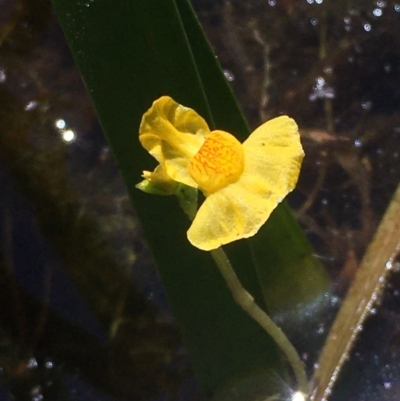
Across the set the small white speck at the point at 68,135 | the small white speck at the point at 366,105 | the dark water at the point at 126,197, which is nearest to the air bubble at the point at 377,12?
the dark water at the point at 126,197

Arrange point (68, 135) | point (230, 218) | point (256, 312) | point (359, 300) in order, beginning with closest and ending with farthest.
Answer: point (230, 218) < point (256, 312) < point (359, 300) < point (68, 135)

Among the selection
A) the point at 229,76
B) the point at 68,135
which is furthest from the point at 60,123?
the point at 229,76

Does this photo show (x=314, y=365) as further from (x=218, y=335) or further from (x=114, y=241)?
(x=114, y=241)

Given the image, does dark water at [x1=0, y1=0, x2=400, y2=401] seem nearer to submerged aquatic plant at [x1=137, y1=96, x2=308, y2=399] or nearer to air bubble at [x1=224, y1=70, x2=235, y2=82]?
air bubble at [x1=224, y1=70, x2=235, y2=82]

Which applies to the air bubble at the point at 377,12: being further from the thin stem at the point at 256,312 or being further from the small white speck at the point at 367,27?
the thin stem at the point at 256,312

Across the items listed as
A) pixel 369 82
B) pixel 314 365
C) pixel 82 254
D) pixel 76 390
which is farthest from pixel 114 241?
pixel 369 82

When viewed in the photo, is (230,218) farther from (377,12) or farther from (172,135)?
(377,12)
